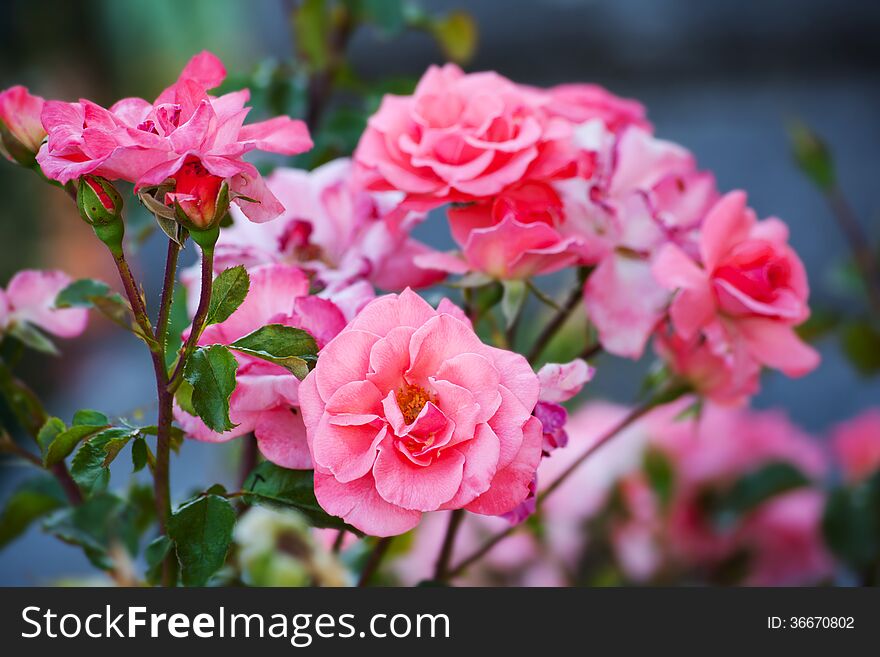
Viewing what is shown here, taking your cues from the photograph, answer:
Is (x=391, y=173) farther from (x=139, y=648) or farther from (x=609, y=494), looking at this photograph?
(x=609, y=494)

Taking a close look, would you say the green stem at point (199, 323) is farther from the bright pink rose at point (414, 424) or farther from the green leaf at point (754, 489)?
the green leaf at point (754, 489)

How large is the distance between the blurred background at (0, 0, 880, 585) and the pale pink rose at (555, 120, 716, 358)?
2.74ft

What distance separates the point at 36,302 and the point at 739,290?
26cm

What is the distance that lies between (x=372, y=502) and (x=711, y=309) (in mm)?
155

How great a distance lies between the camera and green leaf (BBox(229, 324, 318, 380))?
27cm

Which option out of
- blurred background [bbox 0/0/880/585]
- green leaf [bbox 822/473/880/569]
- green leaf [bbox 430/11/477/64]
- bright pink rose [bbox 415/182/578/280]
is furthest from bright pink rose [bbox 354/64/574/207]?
blurred background [bbox 0/0/880/585]

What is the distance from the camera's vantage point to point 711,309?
1.12ft

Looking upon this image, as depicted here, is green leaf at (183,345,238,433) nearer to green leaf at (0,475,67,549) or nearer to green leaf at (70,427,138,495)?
green leaf at (70,427,138,495)

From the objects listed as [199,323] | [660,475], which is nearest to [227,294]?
[199,323]

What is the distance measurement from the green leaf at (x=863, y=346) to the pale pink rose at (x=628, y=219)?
14.5 inches

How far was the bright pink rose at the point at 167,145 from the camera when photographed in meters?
0.25

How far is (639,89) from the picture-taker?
1738 millimetres

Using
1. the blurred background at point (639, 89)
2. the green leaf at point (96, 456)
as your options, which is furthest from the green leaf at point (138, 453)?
the blurred background at point (639, 89)

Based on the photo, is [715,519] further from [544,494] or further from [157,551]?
[157,551]
